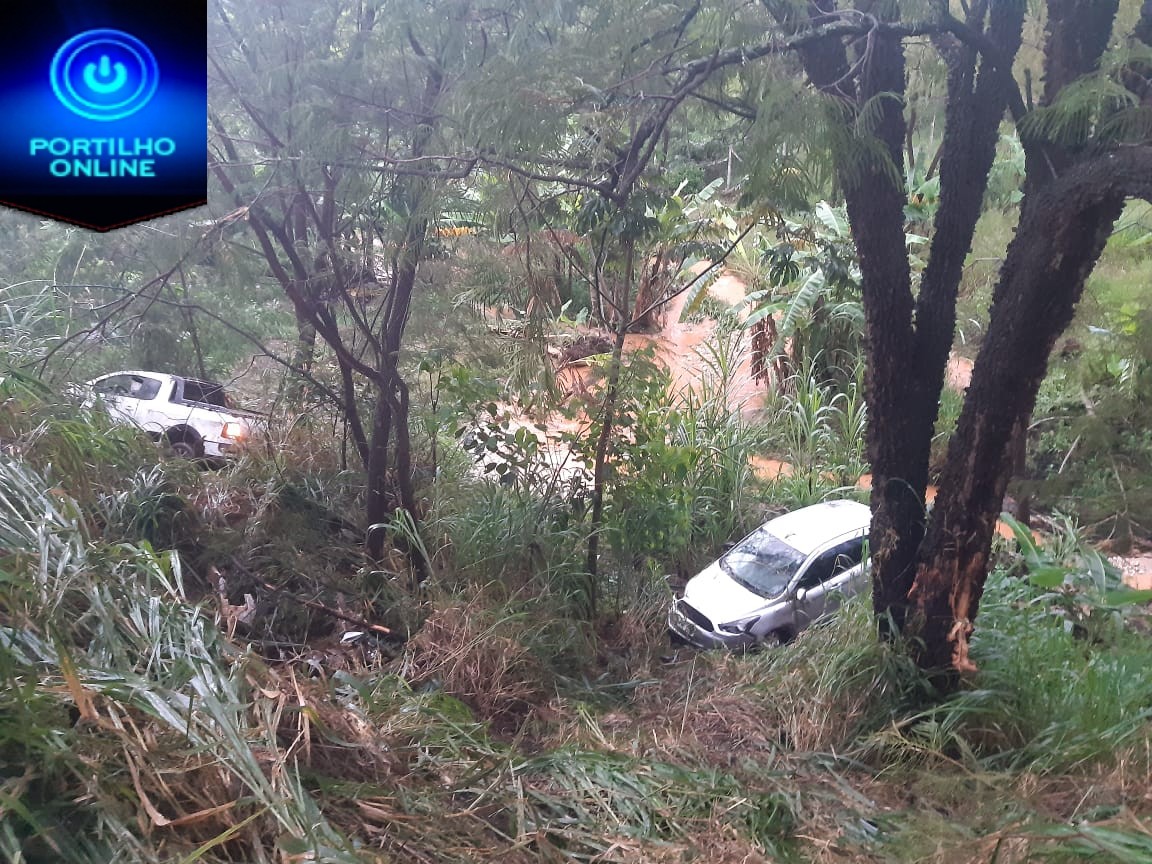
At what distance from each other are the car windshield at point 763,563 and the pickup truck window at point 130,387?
4743 millimetres

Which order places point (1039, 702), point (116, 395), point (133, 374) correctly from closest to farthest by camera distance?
1. point (1039, 702)
2. point (116, 395)
3. point (133, 374)

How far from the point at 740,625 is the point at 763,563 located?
743mm

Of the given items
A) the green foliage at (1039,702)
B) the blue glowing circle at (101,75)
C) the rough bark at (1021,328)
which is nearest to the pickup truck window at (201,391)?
the blue glowing circle at (101,75)

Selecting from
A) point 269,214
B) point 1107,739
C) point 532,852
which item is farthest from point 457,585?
point 1107,739

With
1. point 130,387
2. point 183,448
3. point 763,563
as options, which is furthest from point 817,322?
point 130,387

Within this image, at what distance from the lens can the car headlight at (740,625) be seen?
620 cm

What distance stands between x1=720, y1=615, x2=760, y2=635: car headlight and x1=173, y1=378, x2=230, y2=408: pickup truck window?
461 cm

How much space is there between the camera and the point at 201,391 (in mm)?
7320

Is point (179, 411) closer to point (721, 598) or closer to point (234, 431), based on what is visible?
point (234, 431)

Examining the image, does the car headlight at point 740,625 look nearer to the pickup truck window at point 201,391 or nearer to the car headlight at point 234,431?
the car headlight at point 234,431

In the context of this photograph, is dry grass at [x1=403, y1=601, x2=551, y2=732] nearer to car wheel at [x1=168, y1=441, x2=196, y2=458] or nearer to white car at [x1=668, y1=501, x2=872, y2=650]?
white car at [x1=668, y1=501, x2=872, y2=650]

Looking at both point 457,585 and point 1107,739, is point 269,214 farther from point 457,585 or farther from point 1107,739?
point 1107,739

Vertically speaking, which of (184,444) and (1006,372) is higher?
(1006,372)

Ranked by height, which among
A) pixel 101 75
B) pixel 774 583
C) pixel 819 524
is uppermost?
pixel 101 75
